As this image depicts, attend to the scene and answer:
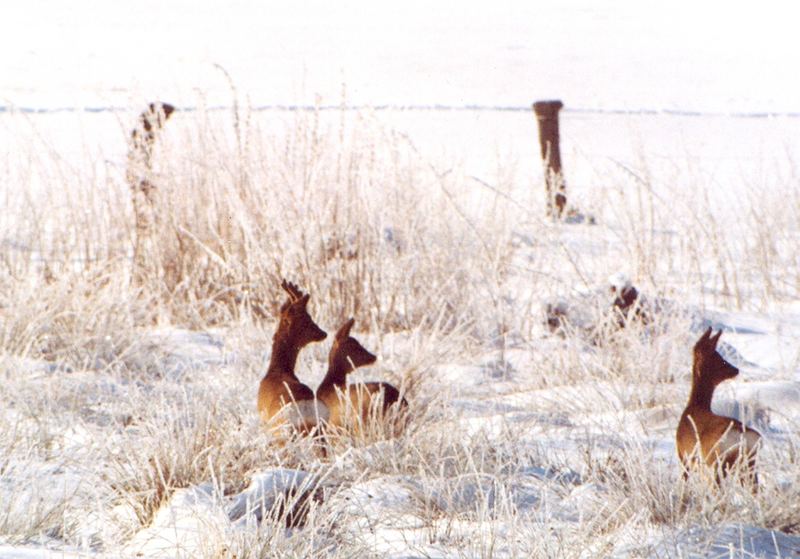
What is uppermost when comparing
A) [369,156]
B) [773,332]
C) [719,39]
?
[719,39]

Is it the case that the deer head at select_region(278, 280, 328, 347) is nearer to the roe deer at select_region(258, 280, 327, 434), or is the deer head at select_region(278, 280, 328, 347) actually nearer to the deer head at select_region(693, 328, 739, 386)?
the roe deer at select_region(258, 280, 327, 434)

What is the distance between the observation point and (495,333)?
4.48m

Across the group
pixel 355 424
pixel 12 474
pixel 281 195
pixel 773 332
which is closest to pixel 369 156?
pixel 281 195

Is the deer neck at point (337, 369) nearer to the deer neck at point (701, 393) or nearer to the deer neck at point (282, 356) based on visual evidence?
the deer neck at point (282, 356)

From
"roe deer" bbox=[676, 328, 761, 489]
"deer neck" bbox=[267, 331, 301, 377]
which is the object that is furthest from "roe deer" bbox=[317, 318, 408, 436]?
"roe deer" bbox=[676, 328, 761, 489]

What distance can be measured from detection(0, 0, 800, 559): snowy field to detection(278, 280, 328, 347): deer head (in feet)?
0.88

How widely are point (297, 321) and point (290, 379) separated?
0.15 metres

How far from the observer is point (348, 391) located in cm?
273

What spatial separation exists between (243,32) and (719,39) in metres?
18.0

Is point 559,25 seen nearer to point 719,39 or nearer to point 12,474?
point 719,39

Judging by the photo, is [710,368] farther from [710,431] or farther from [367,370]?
[367,370]

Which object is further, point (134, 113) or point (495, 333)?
point (134, 113)

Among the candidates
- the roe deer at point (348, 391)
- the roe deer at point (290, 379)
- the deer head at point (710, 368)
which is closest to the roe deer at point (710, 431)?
the deer head at point (710, 368)

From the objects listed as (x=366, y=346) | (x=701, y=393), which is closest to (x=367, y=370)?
(x=366, y=346)
